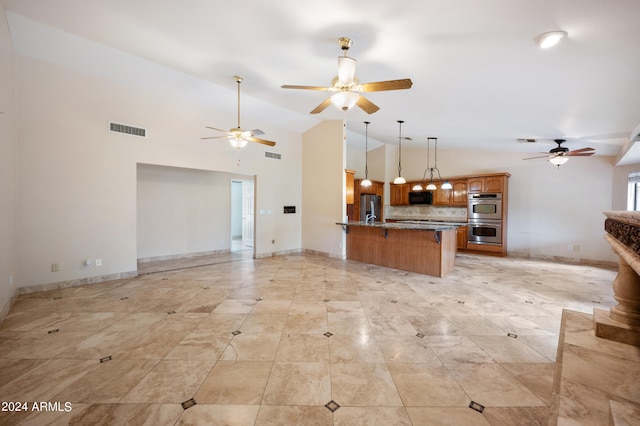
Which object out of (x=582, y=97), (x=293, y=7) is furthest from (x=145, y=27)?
(x=582, y=97)

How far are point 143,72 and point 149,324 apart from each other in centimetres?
420

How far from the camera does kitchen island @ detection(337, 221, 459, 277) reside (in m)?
5.25

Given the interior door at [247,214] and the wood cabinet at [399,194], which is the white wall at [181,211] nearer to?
the interior door at [247,214]

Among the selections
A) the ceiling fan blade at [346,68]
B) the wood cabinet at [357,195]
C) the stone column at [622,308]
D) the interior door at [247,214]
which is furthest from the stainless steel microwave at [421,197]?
the stone column at [622,308]

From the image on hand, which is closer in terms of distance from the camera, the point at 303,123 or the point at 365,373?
the point at 365,373

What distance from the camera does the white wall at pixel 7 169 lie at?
125 inches

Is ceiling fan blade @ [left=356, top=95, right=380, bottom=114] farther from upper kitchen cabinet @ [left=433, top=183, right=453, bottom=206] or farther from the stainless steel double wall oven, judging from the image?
upper kitchen cabinet @ [left=433, top=183, right=453, bottom=206]

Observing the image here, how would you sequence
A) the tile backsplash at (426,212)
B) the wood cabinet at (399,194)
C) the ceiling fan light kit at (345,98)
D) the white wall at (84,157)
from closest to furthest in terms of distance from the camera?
the ceiling fan light kit at (345,98), the white wall at (84,157), the tile backsplash at (426,212), the wood cabinet at (399,194)

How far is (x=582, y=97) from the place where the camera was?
11.3ft

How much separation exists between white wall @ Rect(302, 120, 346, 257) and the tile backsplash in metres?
3.43

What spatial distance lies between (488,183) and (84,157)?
9.35m

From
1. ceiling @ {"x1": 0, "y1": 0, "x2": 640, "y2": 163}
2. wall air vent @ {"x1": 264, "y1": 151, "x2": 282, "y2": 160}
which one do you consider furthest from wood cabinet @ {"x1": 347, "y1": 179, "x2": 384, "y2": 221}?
ceiling @ {"x1": 0, "y1": 0, "x2": 640, "y2": 163}

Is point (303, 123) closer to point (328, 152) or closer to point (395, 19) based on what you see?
point (328, 152)

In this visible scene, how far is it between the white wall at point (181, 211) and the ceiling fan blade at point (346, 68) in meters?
5.61
